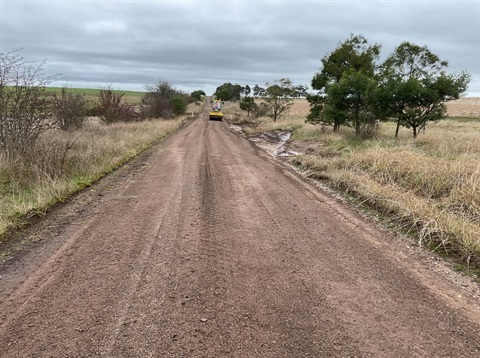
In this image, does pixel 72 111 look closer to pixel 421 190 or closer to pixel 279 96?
pixel 421 190

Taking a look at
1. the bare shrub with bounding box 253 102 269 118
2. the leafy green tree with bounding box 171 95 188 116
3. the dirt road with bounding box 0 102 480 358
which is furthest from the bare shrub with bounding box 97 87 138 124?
the bare shrub with bounding box 253 102 269 118

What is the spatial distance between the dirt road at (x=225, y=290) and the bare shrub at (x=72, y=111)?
1143cm

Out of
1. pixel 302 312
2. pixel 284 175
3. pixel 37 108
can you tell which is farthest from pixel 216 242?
pixel 37 108

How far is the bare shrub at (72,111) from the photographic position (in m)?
16.2

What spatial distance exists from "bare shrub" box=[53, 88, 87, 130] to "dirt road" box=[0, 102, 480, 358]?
37.5ft

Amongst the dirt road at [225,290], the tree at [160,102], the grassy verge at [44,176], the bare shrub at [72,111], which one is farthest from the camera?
the tree at [160,102]

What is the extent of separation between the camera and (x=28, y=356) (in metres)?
2.69

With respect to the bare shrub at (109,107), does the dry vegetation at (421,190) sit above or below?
below

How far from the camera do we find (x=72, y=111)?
16.9m

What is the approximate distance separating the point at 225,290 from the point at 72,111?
52.6ft

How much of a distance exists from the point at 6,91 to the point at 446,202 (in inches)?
411

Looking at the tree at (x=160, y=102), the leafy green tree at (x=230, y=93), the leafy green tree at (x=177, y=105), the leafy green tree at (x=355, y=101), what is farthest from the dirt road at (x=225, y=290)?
the leafy green tree at (x=230, y=93)

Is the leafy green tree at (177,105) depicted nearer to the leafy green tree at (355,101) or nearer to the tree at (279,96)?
the tree at (279,96)

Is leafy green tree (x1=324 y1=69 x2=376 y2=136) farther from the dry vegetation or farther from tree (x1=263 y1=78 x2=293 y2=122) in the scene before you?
tree (x1=263 y1=78 x2=293 y2=122)
